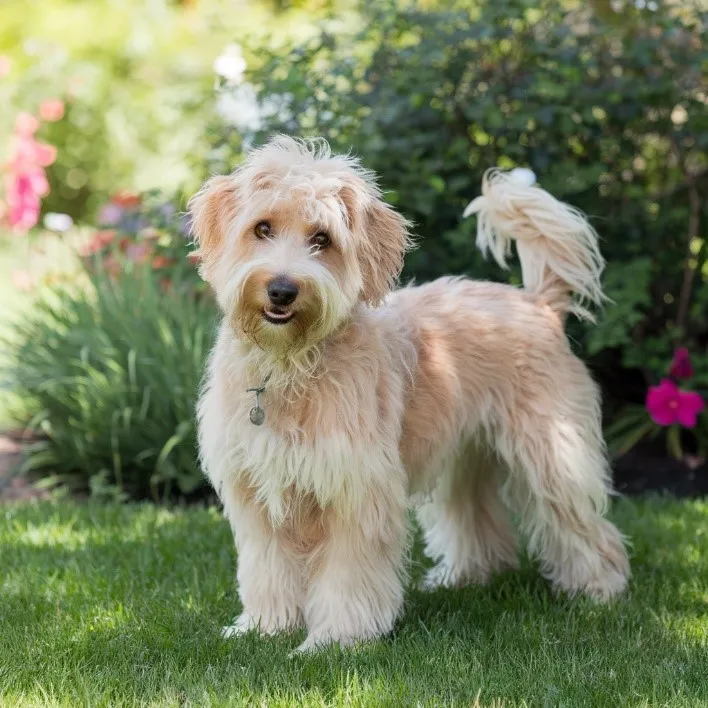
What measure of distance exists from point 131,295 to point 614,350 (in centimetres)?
293

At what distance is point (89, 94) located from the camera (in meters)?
13.0

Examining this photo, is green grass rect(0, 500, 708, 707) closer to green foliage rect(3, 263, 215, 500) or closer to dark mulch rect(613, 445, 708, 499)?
green foliage rect(3, 263, 215, 500)

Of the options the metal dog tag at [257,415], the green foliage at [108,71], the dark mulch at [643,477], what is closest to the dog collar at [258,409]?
the metal dog tag at [257,415]

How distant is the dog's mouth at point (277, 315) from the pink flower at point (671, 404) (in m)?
Answer: 3.18

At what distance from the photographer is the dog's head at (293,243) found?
134 inches

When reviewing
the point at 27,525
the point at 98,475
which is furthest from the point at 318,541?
the point at 98,475

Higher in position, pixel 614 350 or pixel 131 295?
pixel 131 295

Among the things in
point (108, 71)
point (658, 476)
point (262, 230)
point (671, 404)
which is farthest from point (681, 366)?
point (108, 71)

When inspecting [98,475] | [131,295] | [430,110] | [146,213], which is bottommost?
[98,475]

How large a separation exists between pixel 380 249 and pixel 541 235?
1.02 m

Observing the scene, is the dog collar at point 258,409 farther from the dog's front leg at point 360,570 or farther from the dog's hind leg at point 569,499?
the dog's hind leg at point 569,499

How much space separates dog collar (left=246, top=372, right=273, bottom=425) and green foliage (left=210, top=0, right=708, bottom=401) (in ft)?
7.59

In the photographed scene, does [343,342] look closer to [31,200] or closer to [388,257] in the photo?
[388,257]

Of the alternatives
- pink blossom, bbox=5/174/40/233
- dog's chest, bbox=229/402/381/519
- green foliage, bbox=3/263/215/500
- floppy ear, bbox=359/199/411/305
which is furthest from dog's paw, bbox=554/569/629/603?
pink blossom, bbox=5/174/40/233
